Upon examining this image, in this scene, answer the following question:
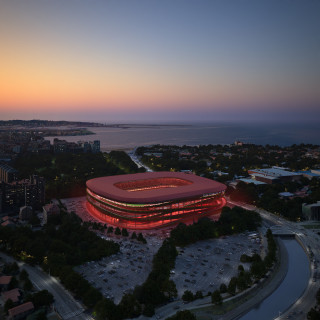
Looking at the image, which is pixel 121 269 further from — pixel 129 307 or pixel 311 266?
pixel 311 266

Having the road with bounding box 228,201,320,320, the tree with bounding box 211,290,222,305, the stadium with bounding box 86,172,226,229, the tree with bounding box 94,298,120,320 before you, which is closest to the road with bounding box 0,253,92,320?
the tree with bounding box 94,298,120,320

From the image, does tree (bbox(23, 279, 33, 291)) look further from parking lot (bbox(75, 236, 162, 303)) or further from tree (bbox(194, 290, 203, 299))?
tree (bbox(194, 290, 203, 299))

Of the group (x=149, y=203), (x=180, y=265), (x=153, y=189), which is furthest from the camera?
(x=153, y=189)

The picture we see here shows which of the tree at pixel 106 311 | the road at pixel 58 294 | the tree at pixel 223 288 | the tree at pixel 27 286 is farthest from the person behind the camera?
the tree at pixel 223 288

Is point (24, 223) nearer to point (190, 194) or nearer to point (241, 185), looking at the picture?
point (190, 194)

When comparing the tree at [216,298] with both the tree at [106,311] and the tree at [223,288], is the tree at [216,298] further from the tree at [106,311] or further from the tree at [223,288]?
the tree at [106,311]

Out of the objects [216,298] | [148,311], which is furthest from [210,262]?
[148,311]

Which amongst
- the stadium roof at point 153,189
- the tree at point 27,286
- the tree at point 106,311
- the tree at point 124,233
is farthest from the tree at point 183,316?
the stadium roof at point 153,189
